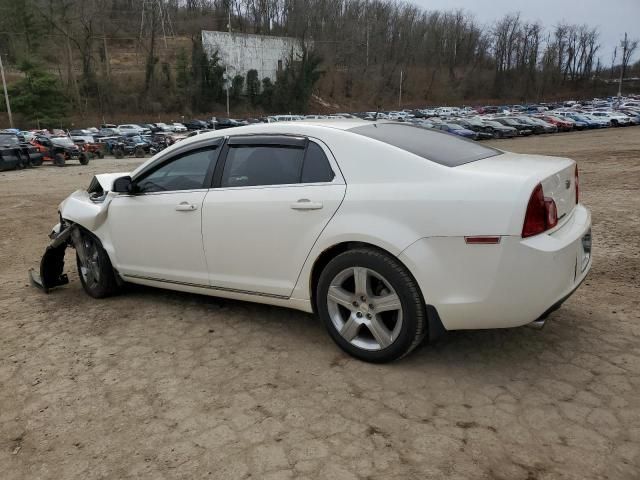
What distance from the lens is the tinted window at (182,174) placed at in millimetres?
4070

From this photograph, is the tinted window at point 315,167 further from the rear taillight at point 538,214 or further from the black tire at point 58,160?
the black tire at point 58,160

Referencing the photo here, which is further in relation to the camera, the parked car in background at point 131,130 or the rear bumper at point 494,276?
the parked car in background at point 131,130

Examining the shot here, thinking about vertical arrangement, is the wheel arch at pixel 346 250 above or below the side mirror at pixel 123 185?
below

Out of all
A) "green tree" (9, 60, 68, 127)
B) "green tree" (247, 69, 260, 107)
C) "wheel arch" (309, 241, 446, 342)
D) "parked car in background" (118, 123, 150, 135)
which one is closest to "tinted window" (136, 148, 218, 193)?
"wheel arch" (309, 241, 446, 342)

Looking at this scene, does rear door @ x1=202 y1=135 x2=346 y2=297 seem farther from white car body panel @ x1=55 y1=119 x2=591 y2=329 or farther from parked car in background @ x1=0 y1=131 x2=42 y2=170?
parked car in background @ x1=0 y1=131 x2=42 y2=170

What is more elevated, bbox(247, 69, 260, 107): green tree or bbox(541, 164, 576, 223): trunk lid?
bbox(247, 69, 260, 107): green tree

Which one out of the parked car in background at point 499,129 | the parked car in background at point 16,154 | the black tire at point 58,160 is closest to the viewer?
the parked car in background at point 16,154

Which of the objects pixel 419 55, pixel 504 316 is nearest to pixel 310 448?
pixel 504 316

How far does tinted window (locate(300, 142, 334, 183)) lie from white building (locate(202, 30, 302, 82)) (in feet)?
264

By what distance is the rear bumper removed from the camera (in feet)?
9.34

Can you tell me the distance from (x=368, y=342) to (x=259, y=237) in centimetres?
100

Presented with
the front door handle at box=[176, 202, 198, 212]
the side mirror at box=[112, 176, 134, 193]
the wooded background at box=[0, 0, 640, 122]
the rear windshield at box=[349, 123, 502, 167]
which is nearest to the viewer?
the rear windshield at box=[349, 123, 502, 167]

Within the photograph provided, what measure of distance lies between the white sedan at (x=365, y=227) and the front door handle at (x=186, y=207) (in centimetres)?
1

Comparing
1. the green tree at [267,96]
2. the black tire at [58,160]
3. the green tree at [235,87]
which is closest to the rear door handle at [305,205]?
the black tire at [58,160]
